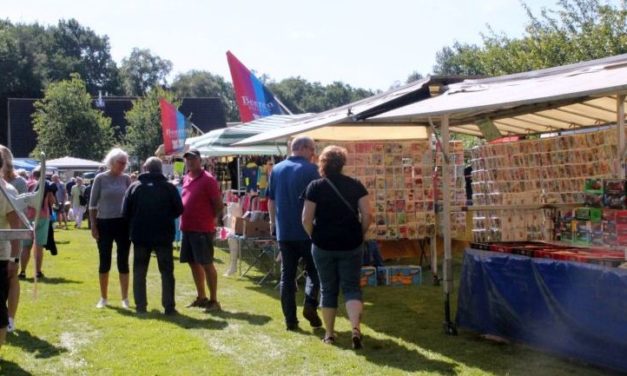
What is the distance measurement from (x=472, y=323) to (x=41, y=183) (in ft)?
12.4

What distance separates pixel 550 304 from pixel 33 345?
4332 millimetres

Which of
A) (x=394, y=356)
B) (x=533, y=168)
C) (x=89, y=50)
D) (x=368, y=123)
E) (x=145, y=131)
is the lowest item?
(x=394, y=356)

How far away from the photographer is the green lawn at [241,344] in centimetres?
578

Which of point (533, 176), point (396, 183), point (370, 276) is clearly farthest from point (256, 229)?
point (533, 176)

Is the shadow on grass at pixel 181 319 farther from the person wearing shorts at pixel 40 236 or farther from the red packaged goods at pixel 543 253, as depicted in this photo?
the red packaged goods at pixel 543 253

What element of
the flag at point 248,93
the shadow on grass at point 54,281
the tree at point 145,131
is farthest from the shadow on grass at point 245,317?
the tree at point 145,131

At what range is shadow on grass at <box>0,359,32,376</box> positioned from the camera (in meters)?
5.76

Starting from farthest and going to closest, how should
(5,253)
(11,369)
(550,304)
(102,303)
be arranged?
(102,303) → (11,369) → (550,304) → (5,253)

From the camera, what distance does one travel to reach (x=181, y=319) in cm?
788

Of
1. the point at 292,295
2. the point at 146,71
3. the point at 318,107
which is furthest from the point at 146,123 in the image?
the point at 318,107

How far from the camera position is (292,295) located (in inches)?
281

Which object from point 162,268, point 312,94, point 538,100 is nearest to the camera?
point 538,100

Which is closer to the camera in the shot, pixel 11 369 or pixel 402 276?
pixel 11 369

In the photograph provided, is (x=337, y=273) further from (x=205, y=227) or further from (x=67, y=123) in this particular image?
(x=67, y=123)
